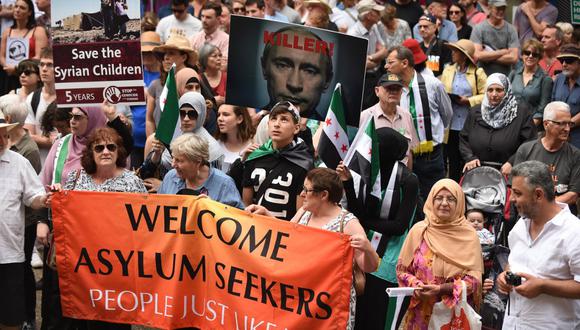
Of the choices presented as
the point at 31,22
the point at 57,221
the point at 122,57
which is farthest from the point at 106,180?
the point at 31,22

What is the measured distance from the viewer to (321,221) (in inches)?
333

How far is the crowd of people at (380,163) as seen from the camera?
8.25 meters

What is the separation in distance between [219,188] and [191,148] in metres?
0.37

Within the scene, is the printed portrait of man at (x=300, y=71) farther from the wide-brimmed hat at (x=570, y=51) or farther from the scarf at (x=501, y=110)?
the wide-brimmed hat at (x=570, y=51)

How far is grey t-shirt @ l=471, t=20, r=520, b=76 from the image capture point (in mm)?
15703

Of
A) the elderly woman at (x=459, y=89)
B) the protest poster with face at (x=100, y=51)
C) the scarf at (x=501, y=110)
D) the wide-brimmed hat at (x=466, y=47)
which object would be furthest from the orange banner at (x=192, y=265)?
the wide-brimmed hat at (x=466, y=47)

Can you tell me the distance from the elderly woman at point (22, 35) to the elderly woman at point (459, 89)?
17.6ft

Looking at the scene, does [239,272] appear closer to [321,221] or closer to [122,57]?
[321,221]

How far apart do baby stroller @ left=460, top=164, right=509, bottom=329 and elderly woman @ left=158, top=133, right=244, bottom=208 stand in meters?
2.04

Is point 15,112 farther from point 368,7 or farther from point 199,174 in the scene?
point 368,7

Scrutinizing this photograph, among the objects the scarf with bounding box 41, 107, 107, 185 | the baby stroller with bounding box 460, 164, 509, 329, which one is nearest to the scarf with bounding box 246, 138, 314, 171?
the scarf with bounding box 41, 107, 107, 185

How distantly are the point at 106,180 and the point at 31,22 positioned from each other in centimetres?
726

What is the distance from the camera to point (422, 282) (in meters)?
8.81

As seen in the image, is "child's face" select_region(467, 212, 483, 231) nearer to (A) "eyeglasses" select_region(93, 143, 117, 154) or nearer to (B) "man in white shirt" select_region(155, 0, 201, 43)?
(A) "eyeglasses" select_region(93, 143, 117, 154)
